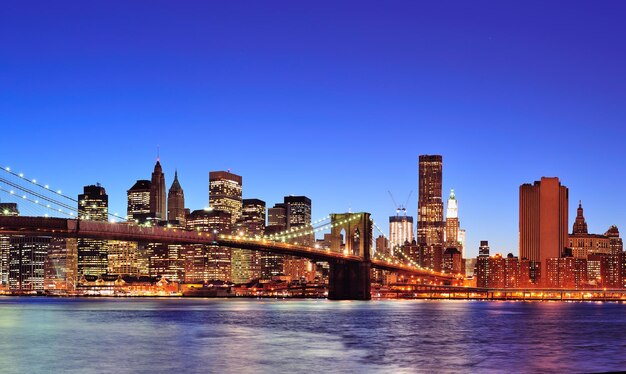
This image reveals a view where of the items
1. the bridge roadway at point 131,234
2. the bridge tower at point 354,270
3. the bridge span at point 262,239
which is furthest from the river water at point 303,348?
the bridge tower at point 354,270

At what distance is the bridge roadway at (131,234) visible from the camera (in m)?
75.0

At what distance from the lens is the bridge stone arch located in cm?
12450

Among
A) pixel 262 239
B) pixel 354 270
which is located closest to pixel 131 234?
pixel 262 239

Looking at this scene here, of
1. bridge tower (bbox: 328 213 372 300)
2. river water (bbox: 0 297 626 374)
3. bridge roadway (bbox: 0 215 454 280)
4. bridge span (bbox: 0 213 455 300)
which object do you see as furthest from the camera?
bridge tower (bbox: 328 213 372 300)

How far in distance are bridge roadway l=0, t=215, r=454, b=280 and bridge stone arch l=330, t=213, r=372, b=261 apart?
22.8 feet

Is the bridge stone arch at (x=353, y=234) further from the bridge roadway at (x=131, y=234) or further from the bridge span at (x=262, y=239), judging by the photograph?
the bridge roadway at (x=131, y=234)

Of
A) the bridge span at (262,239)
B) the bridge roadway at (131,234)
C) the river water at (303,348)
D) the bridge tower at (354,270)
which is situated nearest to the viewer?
the river water at (303,348)

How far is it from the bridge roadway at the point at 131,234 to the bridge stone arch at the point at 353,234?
6.96 metres

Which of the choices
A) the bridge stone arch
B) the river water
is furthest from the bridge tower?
the river water

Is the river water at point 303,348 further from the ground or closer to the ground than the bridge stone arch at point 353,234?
closer to the ground

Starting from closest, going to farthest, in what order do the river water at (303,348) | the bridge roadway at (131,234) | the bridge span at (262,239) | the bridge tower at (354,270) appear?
the river water at (303,348), the bridge roadway at (131,234), the bridge span at (262,239), the bridge tower at (354,270)

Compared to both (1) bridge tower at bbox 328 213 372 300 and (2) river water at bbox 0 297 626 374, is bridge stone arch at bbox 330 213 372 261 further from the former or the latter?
(2) river water at bbox 0 297 626 374

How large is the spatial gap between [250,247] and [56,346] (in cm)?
5992

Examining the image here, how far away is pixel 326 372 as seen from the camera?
102 feet
